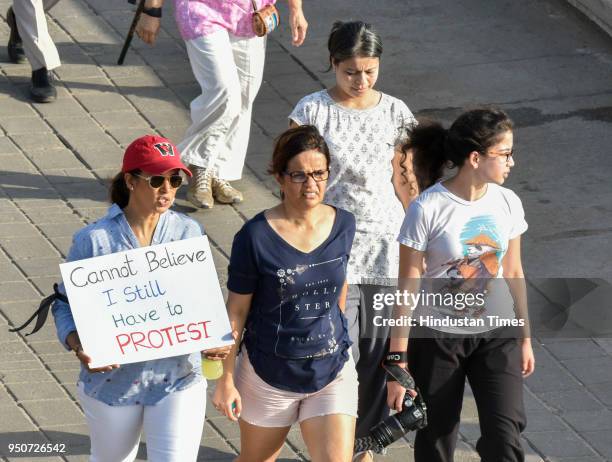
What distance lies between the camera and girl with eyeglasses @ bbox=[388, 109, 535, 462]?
6.22 m

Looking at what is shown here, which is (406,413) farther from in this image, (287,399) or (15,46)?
(15,46)

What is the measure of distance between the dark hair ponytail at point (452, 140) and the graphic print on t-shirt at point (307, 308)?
2.47 feet

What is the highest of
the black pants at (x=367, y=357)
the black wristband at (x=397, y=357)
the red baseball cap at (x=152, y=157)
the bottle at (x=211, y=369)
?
the red baseball cap at (x=152, y=157)

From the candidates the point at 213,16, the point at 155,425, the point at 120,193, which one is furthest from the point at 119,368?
the point at 213,16

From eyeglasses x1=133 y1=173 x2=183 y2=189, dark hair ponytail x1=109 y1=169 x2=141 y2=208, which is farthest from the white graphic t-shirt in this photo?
dark hair ponytail x1=109 y1=169 x2=141 y2=208

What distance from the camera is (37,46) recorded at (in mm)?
10500

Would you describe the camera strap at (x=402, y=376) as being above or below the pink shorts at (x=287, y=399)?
below

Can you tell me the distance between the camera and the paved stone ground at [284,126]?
751 cm

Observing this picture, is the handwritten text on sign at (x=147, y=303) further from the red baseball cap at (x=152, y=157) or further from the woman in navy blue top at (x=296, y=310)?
the red baseball cap at (x=152, y=157)

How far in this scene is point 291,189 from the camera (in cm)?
604

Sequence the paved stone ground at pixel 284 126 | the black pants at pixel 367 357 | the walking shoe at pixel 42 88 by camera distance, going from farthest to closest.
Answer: the walking shoe at pixel 42 88 → the paved stone ground at pixel 284 126 → the black pants at pixel 367 357

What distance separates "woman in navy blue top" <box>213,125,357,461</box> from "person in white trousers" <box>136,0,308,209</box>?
3.09 metres

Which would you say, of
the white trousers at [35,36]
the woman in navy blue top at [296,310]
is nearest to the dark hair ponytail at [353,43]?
the woman in navy blue top at [296,310]

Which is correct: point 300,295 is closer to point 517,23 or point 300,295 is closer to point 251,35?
point 251,35
